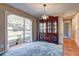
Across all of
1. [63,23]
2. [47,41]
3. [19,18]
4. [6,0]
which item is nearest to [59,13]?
[63,23]

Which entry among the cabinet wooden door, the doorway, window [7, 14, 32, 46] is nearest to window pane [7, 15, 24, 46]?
window [7, 14, 32, 46]

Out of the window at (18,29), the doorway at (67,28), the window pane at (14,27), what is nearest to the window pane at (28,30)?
the window at (18,29)

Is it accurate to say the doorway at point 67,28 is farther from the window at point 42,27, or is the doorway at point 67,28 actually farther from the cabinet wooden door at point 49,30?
the window at point 42,27

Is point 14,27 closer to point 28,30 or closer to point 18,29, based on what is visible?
point 18,29

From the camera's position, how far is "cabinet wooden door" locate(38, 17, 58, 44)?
7.71 ft

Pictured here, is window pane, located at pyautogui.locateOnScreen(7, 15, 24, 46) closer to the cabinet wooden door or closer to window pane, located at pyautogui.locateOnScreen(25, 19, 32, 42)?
window pane, located at pyautogui.locateOnScreen(25, 19, 32, 42)

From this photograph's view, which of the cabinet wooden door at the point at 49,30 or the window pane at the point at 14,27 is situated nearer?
the window pane at the point at 14,27

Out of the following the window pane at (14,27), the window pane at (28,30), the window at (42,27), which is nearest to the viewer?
the window pane at (14,27)

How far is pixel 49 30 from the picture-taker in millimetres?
2496

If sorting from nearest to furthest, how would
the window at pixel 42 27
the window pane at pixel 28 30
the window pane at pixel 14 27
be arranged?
the window pane at pixel 14 27 → the window pane at pixel 28 30 → the window at pixel 42 27

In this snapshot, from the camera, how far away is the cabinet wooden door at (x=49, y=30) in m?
2.35

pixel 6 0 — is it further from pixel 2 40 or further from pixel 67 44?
pixel 67 44

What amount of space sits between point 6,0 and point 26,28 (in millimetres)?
1398

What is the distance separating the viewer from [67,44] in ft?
8.09
